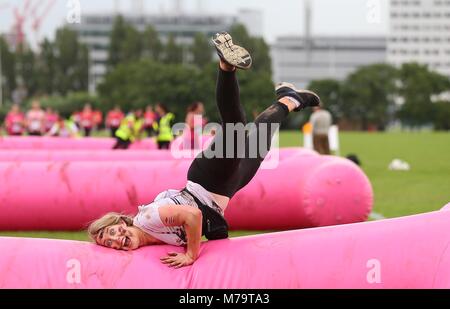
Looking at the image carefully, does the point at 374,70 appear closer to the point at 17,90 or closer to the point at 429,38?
the point at 17,90

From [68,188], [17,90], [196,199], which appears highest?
[196,199]

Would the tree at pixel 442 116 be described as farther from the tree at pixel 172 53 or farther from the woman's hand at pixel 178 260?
the woman's hand at pixel 178 260

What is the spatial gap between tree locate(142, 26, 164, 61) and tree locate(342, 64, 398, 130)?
1883cm

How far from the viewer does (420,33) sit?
125 m

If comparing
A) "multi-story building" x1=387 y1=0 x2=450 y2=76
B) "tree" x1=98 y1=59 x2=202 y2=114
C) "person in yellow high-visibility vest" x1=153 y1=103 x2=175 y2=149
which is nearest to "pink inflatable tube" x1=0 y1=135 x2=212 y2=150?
"person in yellow high-visibility vest" x1=153 y1=103 x2=175 y2=149

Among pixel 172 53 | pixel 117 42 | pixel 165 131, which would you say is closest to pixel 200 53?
pixel 172 53

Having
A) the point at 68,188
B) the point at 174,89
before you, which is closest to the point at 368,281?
the point at 68,188

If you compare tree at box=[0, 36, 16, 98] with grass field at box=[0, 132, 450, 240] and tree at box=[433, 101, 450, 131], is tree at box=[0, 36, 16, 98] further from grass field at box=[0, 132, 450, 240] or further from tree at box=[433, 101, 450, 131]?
grass field at box=[0, 132, 450, 240]

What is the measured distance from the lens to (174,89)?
55.7 metres

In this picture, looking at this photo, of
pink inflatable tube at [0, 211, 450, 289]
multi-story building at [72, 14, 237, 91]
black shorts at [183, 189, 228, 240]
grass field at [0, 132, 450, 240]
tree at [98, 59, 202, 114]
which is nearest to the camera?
pink inflatable tube at [0, 211, 450, 289]

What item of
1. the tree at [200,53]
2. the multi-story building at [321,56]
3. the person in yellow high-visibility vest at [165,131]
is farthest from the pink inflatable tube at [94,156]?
the multi-story building at [321,56]

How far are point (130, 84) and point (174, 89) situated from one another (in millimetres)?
8463

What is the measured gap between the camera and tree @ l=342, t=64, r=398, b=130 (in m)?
65.6
